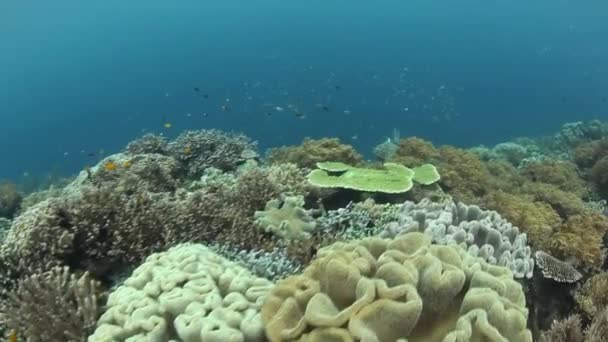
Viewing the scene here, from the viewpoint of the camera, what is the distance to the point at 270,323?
3285mm

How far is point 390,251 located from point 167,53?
495 feet

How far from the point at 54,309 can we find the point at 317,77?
285 ft

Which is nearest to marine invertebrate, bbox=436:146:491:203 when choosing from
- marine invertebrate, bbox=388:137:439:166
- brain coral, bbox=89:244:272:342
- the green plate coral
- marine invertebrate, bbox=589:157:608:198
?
marine invertebrate, bbox=388:137:439:166

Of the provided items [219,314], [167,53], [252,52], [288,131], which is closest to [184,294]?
[219,314]

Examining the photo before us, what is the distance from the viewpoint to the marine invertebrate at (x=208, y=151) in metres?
11.3

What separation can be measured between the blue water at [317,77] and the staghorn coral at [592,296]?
114 ft

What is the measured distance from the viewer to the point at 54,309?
424 cm

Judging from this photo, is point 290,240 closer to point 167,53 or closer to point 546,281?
point 546,281

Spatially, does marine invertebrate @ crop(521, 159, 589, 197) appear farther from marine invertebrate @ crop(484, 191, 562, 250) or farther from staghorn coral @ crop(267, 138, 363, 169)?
staghorn coral @ crop(267, 138, 363, 169)

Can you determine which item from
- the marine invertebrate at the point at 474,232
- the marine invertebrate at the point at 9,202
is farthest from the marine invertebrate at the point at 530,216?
the marine invertebrate at the point at 9,202

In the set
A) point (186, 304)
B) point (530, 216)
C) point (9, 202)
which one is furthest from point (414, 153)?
point (9, 202)

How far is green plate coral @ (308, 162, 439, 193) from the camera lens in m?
7.79

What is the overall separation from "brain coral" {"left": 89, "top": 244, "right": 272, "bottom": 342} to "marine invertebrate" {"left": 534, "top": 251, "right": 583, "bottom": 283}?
11.8 feet

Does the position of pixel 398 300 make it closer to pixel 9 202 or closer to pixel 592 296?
pixel 592 296
